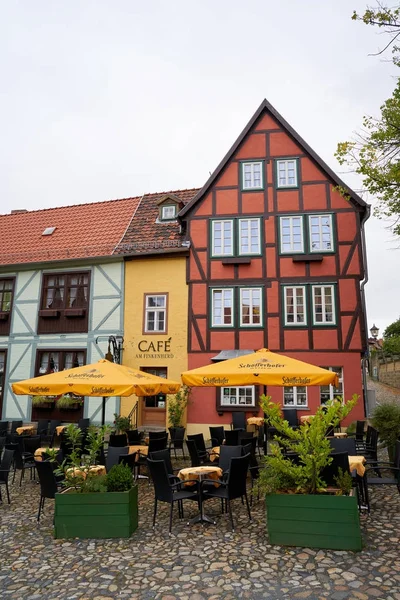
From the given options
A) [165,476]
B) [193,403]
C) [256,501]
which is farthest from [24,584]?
[193,403]

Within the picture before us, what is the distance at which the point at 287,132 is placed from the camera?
17000mm

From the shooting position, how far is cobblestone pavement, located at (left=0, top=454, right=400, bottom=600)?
4.55 m

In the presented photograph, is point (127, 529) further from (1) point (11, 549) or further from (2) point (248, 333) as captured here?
(2) point (248, 333)

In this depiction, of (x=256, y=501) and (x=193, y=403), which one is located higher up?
(x=193, y=403)

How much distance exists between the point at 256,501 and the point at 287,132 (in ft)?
44.7

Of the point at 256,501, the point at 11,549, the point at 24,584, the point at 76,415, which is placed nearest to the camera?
the point at 24,584

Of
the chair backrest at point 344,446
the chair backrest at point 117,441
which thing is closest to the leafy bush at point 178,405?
the chair backrest at point 117,441

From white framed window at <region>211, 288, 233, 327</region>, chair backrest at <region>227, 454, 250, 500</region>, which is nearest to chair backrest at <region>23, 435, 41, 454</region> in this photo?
chair backrest at <region>227, 454, 250, 500</region>

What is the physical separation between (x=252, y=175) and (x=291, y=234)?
2.77 metres

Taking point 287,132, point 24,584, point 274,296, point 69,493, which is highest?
point 287,132

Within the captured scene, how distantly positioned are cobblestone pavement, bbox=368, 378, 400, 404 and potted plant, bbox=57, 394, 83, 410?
16507 millimetres

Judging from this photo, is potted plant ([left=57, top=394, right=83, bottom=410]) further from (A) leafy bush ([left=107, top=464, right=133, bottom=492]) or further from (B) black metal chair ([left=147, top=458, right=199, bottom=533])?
(A) leafy bush ([left=107, top=464, right=133, bottom=492])

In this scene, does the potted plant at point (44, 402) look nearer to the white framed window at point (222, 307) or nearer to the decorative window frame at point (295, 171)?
the white framed window at point (222, 307)

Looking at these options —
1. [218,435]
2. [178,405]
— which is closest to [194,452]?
[218,435]
